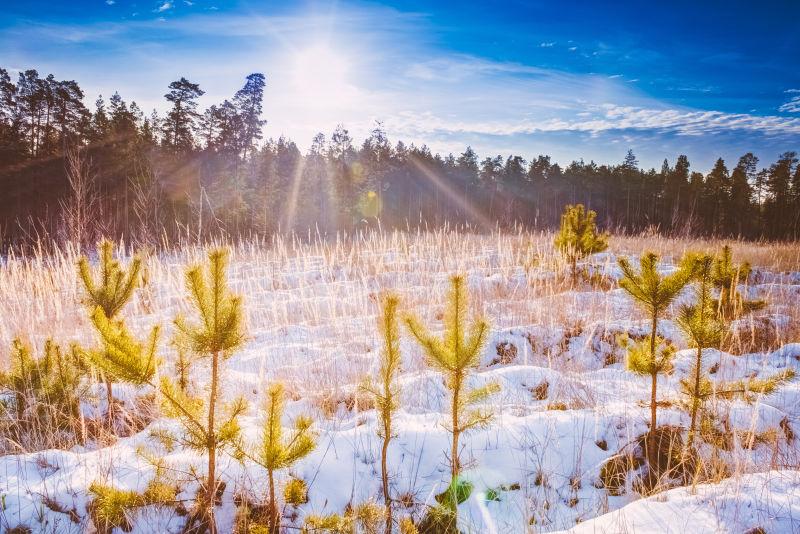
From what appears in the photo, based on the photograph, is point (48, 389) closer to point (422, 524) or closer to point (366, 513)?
point (366, 513)

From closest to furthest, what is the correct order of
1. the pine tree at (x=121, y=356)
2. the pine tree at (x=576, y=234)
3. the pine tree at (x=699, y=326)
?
the pine tree at (x=121, y=356), the pine tree at (x=699, y=326), the pine tree at (x=576, y=234)

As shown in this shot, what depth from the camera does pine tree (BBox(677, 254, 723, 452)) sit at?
230 centimetres

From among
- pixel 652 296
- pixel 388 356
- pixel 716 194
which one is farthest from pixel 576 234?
pixel 716 194

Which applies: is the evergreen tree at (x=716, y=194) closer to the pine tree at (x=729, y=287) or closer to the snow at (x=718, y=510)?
the pine tree at (x=729, y=287)

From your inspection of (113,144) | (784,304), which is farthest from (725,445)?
(113,144)

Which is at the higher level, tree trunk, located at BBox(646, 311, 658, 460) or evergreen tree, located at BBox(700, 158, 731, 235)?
evergreen tree, located at BBox(700, 158, 731, 235)

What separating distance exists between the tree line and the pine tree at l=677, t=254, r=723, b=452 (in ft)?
20.6

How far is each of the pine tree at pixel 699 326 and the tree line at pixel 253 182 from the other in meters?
6.28

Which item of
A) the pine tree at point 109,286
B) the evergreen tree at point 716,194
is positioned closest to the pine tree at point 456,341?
the pine tree at point 109,286

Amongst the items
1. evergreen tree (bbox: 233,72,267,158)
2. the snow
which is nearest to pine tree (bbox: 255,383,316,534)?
the snow

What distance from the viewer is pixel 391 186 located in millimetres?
44094

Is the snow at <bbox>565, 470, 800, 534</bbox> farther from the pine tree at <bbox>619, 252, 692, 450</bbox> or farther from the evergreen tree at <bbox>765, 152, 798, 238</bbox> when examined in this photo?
the evergreen tree at <bbox>765, 152, 798, 238</bbox>

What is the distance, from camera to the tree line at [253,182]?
1791cm

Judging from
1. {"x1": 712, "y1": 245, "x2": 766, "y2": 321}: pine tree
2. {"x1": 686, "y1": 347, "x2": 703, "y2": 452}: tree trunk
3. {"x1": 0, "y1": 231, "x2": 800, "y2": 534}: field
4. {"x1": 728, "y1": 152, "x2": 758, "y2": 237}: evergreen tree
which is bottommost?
{"x1": 0, "y1": 231, "x2": 800, "y2": 534}: field
